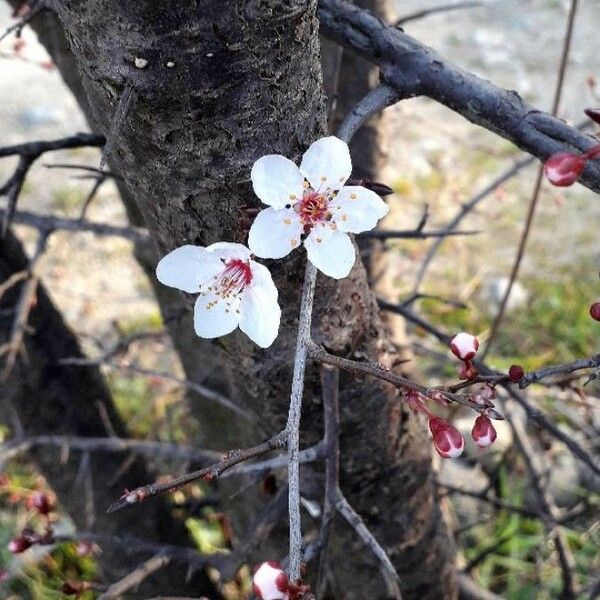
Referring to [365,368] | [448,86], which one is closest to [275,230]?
[365,368]

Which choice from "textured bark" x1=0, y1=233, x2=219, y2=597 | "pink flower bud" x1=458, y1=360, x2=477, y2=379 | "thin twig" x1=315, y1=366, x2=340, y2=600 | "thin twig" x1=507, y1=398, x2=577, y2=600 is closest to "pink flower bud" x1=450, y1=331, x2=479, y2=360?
"pink flower bud" x1=458, y1=360, x2=477, y2=379

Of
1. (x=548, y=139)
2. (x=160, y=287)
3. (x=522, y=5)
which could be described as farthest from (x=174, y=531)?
(x=522, y=5)

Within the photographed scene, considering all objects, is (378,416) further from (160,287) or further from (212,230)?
(160,287)

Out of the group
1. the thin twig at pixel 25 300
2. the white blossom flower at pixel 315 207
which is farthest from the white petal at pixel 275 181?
the thin twig at pixel 25 300

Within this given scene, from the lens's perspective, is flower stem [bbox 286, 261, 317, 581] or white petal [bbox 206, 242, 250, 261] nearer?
flower stem [bbox 286, 261, 317, 581]

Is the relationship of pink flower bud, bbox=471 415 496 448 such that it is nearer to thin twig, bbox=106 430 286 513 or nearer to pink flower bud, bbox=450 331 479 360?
pink flower bud, bbox=450 331 479 360

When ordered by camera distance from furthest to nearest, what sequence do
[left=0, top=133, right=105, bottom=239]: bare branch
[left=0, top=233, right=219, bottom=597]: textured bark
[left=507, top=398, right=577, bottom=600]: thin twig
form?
[left=0, top=233, right=219, bottom=597]: textured bark < [left=507, top=398, right=577, bottom=600]: thin twig < [left=0, top=133, right=105, bottom=239]: bare branch
